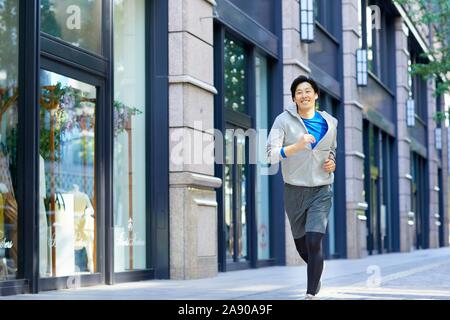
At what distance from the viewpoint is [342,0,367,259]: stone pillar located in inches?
823

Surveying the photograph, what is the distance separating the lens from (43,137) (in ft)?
30.3

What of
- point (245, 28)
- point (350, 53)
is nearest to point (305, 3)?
point (245, 28)

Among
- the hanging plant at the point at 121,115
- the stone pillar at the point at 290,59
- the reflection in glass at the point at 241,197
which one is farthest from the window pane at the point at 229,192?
the hanging plant at the point at 121,115

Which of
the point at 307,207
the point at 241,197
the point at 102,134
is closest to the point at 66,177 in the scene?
the point at 102,134

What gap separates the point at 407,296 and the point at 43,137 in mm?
3718

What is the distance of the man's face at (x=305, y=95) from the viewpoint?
7180 millimetres

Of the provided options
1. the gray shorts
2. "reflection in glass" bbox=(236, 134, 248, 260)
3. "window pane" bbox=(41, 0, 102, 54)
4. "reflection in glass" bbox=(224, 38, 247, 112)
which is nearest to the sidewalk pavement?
the gray shorts

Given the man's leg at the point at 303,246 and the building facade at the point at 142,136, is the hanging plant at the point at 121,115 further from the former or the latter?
the man's leg at the point at 303,246

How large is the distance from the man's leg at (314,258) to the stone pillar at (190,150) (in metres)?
4.22

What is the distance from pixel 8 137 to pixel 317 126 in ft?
9.82

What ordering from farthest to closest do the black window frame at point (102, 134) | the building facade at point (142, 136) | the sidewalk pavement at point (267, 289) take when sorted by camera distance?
1. the building facade at point (142, 136)
2. the black window frame at point (102, 134)
3. the sidewalk pavement at point (267, 289)

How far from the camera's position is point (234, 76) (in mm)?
14578

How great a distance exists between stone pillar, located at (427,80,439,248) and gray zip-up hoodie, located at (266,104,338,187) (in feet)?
92.5
